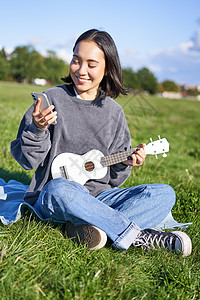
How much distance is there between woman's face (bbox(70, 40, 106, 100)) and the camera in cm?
315

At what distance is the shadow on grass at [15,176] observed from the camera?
4575mm

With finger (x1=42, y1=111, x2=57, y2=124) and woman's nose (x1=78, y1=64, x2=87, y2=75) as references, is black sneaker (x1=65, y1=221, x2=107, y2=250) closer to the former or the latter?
finger (x1=42, y1=111, x2=57, y2=124)

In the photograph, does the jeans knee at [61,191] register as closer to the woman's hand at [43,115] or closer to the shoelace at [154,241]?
the woman's hand at [43,115]

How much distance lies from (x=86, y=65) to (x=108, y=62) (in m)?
0.27

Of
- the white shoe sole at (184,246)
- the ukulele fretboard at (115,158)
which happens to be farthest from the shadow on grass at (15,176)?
the white shoe sole at (184,246)

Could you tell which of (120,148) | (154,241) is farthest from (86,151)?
(154,241)

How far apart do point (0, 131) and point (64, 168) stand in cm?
390

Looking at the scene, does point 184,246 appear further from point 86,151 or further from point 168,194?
point 86,151

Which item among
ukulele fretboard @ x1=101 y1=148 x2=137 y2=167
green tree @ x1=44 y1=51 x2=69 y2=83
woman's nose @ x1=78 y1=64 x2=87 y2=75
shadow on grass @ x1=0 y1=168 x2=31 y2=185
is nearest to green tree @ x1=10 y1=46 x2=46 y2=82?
green tree @ x1=44 y1=51 x2=69 y2=83

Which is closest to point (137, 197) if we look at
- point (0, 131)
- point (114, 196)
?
point (114, 196)

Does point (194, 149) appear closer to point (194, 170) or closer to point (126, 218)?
point (194, 170)

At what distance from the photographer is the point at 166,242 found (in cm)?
302

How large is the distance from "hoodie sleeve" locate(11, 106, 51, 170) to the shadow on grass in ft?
5.40

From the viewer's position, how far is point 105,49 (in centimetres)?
322
